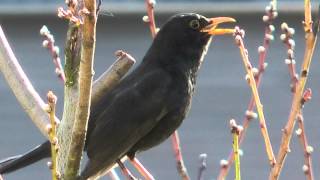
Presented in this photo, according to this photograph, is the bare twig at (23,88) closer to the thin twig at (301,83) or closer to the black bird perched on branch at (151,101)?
the black bird perched on branch at (151,101)

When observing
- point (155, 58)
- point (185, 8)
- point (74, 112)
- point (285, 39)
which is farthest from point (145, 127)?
point (185, 8)

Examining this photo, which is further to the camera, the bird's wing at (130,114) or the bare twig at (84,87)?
the bird's wing at (130,114)

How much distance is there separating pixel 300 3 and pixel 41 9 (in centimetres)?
285

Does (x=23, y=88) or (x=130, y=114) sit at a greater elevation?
(x=23, y=88)

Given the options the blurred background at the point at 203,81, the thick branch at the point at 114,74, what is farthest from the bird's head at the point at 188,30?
the blurred background at the point at 203,81

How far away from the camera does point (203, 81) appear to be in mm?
11586

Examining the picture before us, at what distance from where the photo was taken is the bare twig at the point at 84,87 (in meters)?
2.40

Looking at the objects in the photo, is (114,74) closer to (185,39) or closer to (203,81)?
(185,39)

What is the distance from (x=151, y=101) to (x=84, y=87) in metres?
1.95

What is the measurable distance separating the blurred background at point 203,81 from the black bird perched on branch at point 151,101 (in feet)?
19.4

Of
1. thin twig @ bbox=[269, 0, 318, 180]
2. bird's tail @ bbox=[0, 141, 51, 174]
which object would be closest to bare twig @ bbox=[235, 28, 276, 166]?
thin twig @ bbox=[269, 0, 318, 180]

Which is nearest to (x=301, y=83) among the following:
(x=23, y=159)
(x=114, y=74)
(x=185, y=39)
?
(x=114, y=74)

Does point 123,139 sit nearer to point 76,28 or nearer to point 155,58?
point 155,58

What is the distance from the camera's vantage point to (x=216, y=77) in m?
11.6
